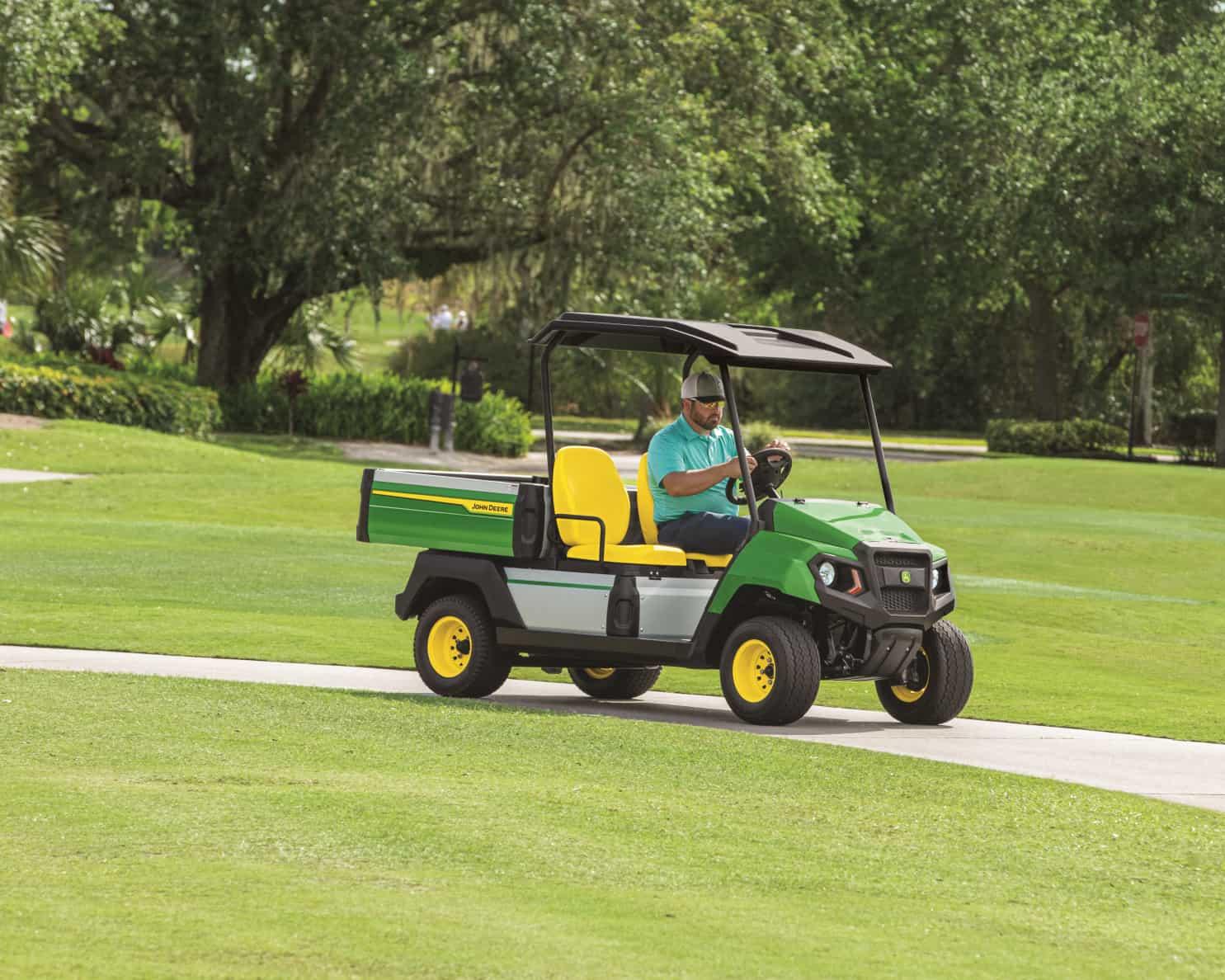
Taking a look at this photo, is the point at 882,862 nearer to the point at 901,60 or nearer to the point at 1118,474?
the point at 1118,474

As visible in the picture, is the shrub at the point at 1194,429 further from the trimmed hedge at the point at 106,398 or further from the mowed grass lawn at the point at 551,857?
the mowed grass lawn at the point at 551,857

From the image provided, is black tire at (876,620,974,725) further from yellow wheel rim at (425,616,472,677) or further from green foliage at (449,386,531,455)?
green foliage at (449,386,531,455)

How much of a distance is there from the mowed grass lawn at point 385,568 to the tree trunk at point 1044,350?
1717cm

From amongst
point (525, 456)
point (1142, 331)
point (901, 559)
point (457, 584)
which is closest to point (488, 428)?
point (525, 456)

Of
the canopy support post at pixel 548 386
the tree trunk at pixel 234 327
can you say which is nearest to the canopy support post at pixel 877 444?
the canopy support post at pixel 548 386

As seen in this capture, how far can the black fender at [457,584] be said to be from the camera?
1146 centimetres

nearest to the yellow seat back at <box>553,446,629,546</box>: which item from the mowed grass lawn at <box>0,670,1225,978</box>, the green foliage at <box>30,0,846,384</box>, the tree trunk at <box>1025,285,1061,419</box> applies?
the mowed grass lawn at <box>0,670,1225,978</box>

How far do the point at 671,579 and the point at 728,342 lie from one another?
131 cm

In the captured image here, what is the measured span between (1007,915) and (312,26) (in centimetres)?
3028

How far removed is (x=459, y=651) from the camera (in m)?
11.8

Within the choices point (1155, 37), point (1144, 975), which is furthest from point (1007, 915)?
point (1155, 37)

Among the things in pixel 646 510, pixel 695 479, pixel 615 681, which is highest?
pixel 695 479

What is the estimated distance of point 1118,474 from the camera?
121ft

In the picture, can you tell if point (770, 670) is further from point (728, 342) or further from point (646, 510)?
point (728, 342)
